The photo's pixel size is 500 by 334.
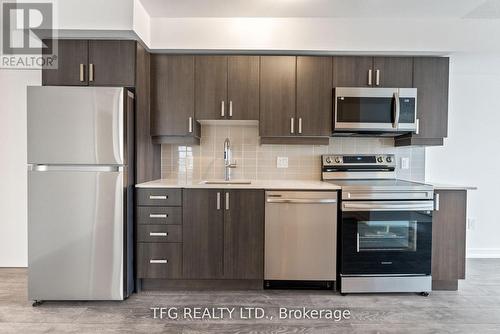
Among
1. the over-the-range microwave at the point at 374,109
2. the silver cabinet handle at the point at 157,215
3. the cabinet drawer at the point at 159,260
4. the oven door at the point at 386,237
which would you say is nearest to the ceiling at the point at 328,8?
the over-the-range microwave at the point at 374,109

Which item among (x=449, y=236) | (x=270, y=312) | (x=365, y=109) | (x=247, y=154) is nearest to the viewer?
(x=270, y=312)

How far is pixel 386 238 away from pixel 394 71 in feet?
5.19

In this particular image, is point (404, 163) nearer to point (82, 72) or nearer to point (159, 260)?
point (159, 260)

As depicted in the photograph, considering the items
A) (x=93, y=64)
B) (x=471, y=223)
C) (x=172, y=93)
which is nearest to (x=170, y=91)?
(x=172, y=93)

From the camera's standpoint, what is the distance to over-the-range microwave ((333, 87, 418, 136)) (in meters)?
2.79

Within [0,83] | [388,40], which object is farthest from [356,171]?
[0,83]

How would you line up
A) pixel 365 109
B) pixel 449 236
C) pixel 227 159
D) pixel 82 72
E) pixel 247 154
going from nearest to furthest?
1. pixel 82 72
2. pixel 449 236
3. pixel 365 109
4. pixel 227 159
5. pixel 247 154

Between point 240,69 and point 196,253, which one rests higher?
point 240,69

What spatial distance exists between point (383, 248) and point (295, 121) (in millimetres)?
1395

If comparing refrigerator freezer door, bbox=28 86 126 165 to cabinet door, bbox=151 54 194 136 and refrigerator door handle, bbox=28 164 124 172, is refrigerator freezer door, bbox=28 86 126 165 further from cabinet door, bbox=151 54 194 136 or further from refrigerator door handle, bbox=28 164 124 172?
cabinet door, bbox=151 54 194 136

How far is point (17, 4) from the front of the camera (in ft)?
8.32

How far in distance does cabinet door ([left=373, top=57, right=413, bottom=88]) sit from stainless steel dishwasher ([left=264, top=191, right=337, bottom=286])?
123 cm

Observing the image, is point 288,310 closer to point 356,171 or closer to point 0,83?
point 356,171

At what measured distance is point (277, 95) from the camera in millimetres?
2863
